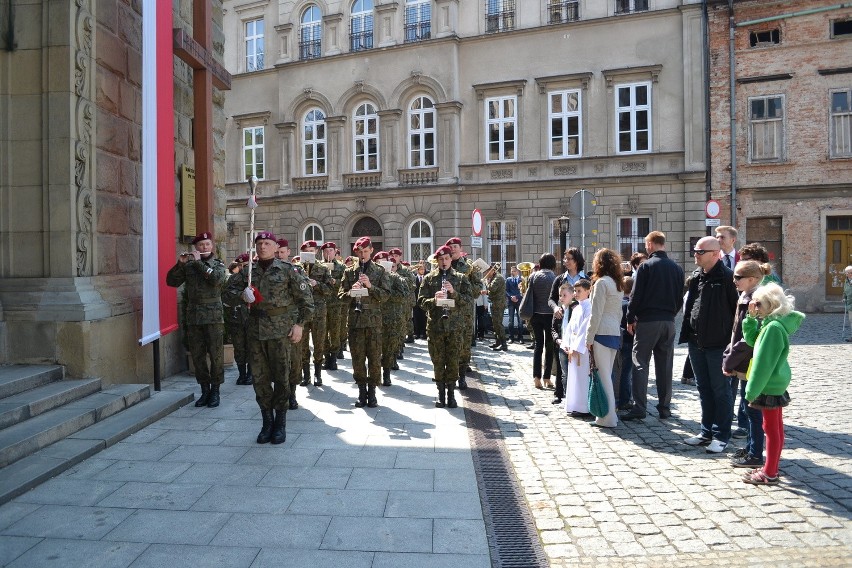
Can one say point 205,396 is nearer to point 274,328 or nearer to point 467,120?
point 274,328

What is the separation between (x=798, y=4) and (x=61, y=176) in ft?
77.2

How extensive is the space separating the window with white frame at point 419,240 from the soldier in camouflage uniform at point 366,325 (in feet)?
57.1

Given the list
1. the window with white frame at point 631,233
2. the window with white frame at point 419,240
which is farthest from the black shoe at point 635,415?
the window with white frame at point 419,240

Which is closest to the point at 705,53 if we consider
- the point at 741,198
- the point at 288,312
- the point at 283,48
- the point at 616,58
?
the point at 616,58

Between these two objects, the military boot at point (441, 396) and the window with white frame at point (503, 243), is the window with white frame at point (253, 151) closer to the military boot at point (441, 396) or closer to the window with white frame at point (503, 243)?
the window with white frame at point (503, 243)

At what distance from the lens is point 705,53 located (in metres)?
22.6

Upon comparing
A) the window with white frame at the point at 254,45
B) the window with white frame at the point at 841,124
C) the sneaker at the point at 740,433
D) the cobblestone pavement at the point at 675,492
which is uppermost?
the window with white frame at the point at 254,45

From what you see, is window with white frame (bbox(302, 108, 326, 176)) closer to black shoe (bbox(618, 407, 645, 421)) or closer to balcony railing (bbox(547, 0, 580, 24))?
balcony railing (bbox(547, 0, 580, 24))

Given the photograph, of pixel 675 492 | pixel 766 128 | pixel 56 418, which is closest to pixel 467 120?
pixel 766 128

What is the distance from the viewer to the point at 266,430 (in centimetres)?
668

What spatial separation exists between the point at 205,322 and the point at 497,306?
7834mm

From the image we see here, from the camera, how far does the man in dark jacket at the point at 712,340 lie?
639cm

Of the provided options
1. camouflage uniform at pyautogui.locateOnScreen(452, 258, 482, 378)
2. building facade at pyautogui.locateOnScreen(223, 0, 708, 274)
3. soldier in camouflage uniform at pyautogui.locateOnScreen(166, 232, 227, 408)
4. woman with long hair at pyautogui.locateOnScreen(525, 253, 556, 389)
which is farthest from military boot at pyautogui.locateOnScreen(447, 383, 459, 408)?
building facade at pyautogui.locateOnScreen(223, 0, 708, 274)

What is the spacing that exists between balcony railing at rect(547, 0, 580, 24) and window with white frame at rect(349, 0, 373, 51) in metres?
7.34
